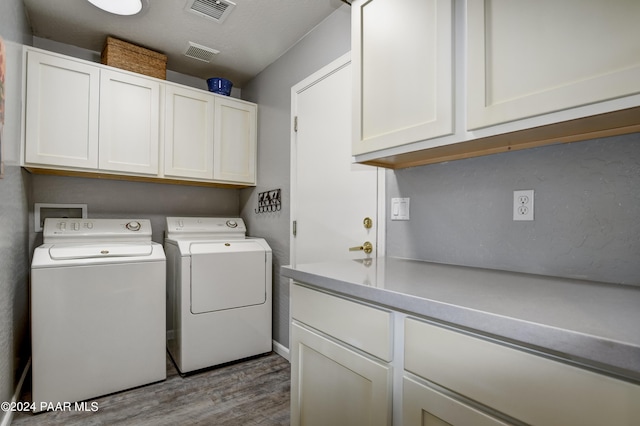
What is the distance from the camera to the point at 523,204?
1232 millimetres

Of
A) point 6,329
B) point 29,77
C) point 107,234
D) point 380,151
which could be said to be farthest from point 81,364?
point 380,151

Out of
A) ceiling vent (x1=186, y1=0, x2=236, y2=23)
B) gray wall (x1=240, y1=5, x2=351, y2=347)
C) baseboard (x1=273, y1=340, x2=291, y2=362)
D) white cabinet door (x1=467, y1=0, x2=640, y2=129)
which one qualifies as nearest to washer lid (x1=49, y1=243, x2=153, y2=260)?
gray wall (x1=240, y1=5, x2=351, y2=347)

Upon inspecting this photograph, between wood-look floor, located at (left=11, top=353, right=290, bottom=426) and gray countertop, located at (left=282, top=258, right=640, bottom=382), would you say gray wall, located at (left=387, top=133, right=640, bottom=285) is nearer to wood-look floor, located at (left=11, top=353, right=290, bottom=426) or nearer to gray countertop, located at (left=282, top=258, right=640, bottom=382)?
gray countertop, located at (left=282, top=258, right=640, bottom=382)

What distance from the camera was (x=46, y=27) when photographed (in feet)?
7.63

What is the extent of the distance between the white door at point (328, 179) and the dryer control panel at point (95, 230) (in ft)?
4.07

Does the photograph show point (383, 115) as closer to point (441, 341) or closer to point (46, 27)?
point (441, 341)

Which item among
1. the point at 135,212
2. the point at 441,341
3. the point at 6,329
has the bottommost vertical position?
the point at 6,329

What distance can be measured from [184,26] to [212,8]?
319 millimetres

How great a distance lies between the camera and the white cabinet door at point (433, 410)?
0.77 meters

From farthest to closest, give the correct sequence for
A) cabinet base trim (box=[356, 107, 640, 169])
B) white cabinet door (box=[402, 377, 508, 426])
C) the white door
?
the white door
cabinet base trim (box=[356, 107, 640, 169])
white cabinet door (box=[402, 377, 508, 426])

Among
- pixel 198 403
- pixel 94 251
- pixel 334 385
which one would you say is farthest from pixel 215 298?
pixel 334 385

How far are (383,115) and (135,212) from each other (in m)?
2.44

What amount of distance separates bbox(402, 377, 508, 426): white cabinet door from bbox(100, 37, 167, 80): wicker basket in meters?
2.80

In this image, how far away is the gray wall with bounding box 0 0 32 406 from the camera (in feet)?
5.29
